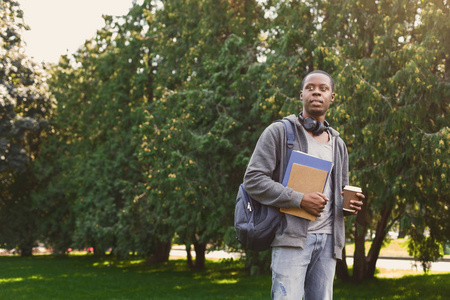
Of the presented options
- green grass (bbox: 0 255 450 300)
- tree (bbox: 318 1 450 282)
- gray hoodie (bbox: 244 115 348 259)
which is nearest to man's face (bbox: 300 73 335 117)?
gray hoodie (bbox: 244 115 348 259)

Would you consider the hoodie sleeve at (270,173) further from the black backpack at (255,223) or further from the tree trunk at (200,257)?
the tree trunk at (200,257)

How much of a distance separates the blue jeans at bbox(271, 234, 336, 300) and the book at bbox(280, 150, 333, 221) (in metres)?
0.18

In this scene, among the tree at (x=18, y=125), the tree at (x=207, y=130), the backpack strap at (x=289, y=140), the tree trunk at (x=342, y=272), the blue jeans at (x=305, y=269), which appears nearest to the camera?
the blue jeans at (x=305, y=269)

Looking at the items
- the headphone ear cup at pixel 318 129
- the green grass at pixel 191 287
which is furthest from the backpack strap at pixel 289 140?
the green grass at pixel 191 287

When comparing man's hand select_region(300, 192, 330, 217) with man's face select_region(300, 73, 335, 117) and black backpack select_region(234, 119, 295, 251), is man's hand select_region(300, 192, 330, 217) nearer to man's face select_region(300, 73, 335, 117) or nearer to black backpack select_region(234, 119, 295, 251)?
black backpack select_region(234, 119, 295, 251)

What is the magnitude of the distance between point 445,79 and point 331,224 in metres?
6.88

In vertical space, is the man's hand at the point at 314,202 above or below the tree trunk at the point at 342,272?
above

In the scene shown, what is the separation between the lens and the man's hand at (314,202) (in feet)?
8.91

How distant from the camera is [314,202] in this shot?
2.72 meters

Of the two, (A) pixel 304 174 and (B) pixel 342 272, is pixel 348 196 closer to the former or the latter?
(A) pixel 304 174

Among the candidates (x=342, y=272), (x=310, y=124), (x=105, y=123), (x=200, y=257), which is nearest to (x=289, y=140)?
(x=310, y=124)

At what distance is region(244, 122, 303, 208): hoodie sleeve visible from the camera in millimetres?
2705

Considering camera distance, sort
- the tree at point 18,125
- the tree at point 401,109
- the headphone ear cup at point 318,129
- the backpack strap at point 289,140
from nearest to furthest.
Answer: the backpack strap at point 289,140
the headphone ear cup at point 318,129
the tree at point 401,109
the tree at point 18,125

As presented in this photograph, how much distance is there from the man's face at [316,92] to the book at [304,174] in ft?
1.03
